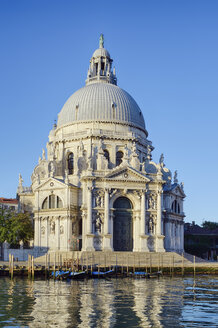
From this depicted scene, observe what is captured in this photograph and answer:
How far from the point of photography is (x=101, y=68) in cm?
7412

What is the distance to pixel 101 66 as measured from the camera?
73938 mm

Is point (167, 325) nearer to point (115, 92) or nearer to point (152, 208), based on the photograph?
point (152, 208)

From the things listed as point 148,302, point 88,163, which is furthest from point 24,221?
point 148,302

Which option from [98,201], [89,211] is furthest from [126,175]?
[89,211]

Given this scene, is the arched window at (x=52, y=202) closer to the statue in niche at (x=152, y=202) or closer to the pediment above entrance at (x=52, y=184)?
the pediment above entrance at (x=52, y=184)

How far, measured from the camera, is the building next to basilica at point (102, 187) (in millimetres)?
57469

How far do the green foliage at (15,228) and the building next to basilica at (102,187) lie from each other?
1278 mm

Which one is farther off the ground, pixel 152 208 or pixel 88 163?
pixel 88 163

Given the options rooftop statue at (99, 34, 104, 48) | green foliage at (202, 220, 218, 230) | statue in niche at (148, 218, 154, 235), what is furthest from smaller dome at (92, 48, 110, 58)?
green foliage at (202, 220, 218, 230)

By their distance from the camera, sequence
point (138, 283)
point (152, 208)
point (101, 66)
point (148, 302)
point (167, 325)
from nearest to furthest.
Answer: point (167, 325) < point (148, 302) < point (138, 283) < point (152, 208) < point (101, 66)

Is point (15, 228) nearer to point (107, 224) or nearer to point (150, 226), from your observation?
point (107, 224)

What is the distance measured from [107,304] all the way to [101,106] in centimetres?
4187

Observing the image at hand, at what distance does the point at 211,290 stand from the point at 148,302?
8.45m

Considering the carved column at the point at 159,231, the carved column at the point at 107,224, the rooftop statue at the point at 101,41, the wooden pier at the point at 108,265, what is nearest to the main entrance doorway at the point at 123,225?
the carved column at the point at 107,224
